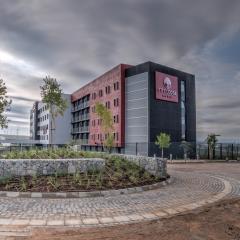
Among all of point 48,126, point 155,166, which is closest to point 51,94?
point 155,166

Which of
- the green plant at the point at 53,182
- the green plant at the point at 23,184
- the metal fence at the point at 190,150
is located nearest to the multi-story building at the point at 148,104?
the metal fence at the point at 190,150

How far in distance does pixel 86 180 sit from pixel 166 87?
39088 millimetres

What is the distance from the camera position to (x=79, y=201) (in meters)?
11.2

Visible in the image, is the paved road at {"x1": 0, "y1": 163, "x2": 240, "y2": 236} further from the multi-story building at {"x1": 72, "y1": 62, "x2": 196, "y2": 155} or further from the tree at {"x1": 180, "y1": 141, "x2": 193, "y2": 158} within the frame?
the multi-story building at {"x1": 72, "y1": 62, "x2": 196, "y2": 155}

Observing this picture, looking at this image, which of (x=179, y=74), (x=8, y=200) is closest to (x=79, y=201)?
(x=8, y=200)

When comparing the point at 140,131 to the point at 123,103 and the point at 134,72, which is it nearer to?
the point at 123,103

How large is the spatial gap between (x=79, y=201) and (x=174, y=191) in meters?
4.58

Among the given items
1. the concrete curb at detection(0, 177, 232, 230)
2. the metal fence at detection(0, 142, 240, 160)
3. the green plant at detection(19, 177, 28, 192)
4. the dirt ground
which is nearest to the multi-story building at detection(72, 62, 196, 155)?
the metal fence at detection(0, 142, 240, 160)

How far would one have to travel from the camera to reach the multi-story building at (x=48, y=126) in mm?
83812

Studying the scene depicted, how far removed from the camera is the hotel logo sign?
49.6 meters

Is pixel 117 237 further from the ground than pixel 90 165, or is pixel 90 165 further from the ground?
pixel 90 165

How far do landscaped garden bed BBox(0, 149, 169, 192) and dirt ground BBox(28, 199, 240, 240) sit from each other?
4737 millimetres

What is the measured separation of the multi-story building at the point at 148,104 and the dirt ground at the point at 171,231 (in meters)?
37.5

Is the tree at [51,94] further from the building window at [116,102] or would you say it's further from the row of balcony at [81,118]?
the row of balcony at [81,118]
